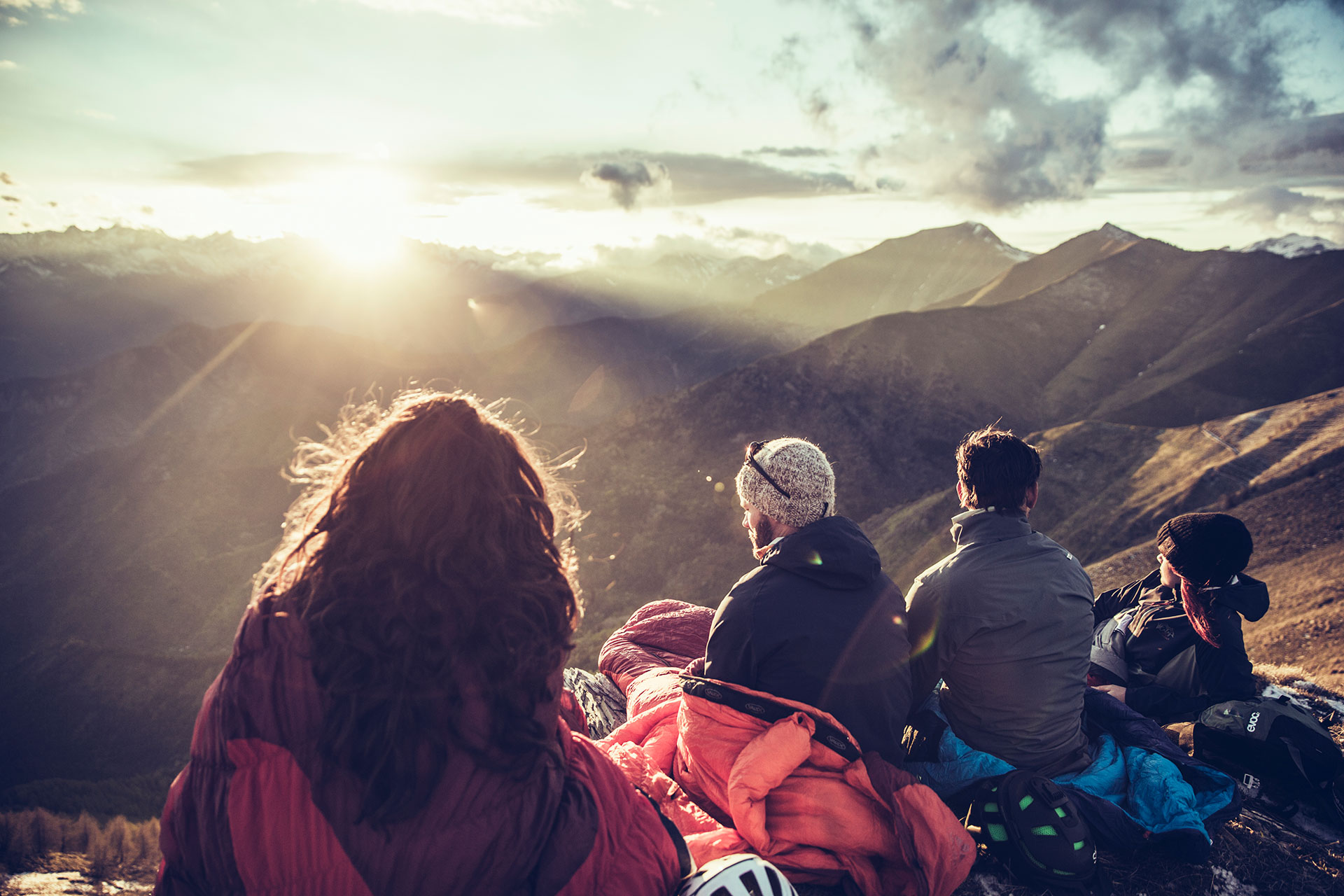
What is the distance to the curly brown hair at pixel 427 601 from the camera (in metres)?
1.83

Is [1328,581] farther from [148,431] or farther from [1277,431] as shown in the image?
[148,431]

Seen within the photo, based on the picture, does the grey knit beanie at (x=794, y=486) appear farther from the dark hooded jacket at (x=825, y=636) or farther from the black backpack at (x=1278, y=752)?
the black backpack at (x=1278, y=752)

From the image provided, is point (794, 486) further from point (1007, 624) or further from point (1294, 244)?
point (1294, 244)

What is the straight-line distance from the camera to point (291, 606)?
6.38ft

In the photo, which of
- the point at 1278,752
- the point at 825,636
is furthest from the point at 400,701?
the point at 1278,752

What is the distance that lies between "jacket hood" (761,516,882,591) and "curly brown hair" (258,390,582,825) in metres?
1.47

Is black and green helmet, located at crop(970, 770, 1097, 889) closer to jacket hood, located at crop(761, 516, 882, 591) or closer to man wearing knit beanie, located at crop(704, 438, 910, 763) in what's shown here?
man wearing knit beanie, located at crop(704, 438, 910, 763)

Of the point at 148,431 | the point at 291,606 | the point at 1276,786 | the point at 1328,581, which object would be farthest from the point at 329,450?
the point at 148,431

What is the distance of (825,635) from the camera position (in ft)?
10.5

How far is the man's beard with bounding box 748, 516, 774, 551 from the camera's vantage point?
3.77 meters

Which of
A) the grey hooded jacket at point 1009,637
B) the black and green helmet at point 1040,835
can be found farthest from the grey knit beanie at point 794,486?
the black and green helmet at point 1040,835

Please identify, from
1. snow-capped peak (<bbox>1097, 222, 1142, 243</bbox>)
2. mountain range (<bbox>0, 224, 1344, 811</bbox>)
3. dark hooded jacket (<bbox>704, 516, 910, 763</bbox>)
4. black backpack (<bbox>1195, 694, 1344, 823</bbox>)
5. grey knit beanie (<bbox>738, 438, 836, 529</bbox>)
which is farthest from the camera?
snow-capped peak (<bbox>1097, 222, 1142, 243</bbox>)

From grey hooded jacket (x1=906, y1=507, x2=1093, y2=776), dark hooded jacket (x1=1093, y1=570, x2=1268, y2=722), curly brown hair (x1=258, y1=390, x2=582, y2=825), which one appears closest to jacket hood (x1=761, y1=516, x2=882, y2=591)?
grey hooded jacket (x1=906, y1=507, x2=1093, y2=776)

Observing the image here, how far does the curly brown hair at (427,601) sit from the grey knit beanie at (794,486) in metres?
Answer: 1.77
